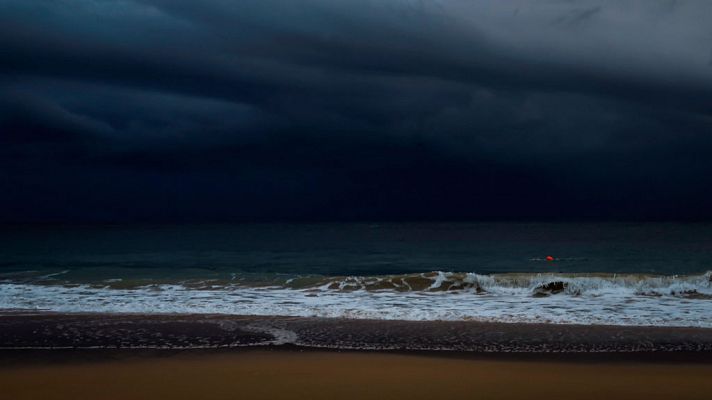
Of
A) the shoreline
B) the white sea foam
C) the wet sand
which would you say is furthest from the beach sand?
the white sea foam

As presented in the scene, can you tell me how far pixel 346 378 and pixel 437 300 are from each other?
31.1 feet

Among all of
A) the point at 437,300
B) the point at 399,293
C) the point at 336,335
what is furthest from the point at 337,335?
the point at 399,293

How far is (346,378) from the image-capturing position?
7.79m

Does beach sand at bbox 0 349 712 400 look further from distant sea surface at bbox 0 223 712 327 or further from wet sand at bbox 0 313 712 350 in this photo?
distant sea surface at bbox 0 223 712 327

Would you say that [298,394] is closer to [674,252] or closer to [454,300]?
[454,300]

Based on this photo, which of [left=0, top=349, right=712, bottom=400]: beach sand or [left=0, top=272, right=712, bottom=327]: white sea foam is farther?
[left=0, top=272, right=712, bottom=327]: white sea foam

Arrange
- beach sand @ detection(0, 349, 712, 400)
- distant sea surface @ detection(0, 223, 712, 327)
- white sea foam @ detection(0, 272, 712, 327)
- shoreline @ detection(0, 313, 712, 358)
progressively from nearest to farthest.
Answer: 1. beach sand @ detection(0, 349, 712, 400)
2. shoreline @ detection(0, 313, 712, 358)
3. white sea foam @ detection(0, 272, 712, 327)
4. distant sea surface @ detection(0, 223, 712, 327)

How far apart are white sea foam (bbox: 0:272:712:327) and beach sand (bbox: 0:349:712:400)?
15.1 feet

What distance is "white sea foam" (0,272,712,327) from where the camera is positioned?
1374 centimetres

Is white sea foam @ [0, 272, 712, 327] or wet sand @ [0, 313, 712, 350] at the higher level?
wet sand @ [0, 313, 712, 350]

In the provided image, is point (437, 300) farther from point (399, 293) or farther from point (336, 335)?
point (336, 335)

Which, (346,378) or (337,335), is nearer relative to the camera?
(346,378)

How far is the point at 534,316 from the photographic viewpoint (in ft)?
44.1

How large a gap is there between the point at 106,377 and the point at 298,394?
9.26ft
